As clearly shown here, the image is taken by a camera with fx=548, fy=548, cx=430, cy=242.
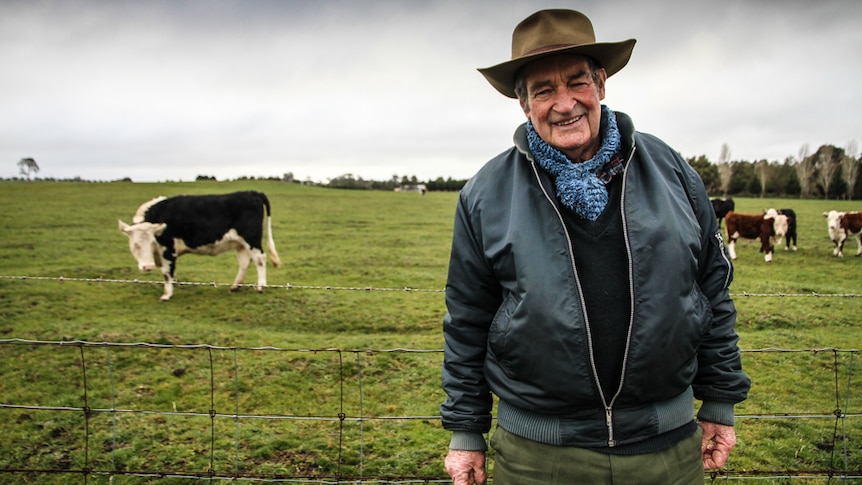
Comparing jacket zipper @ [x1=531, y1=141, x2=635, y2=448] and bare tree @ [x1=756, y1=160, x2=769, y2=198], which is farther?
bare tree @ [x1=756, y1=160, x2=769, y2=198]

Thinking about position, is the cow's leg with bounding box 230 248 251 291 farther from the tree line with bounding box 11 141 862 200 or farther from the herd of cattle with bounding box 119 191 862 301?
the tree line with bounding box 11 141 862 200

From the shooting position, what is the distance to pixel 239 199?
1146cm

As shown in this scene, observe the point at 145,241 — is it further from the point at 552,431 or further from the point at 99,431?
the point at 552,431

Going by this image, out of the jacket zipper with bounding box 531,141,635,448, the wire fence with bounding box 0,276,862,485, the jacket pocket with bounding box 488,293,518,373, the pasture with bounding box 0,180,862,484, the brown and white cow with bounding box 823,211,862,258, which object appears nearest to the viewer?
the jacket zipper with bounding box 531,141,635,448

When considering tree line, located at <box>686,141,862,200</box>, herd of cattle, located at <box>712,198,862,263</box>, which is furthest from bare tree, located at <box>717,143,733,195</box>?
herd of cattle, located at <box>712,198,862,263</box>

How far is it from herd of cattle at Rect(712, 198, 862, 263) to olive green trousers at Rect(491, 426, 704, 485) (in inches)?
549

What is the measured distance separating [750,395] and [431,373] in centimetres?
318

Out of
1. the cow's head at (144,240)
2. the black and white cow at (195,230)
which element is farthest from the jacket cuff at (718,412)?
the cow's head at (144,240)

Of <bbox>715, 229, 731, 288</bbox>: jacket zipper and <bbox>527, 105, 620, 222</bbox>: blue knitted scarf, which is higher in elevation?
<bbox>527, 105, 620, 222</bbox>: blue knitted scarf

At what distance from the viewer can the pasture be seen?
404 cm

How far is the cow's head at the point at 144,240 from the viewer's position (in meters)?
10.4

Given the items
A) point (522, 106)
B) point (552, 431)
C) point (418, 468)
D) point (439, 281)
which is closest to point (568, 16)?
point (522, 106)

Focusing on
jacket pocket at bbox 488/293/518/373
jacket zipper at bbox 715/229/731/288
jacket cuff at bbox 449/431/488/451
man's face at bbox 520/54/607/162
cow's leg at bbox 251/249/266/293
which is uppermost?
man's face at bbox 520/54/607/162

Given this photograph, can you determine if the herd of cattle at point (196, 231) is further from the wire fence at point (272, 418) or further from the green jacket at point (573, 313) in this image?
the green jacket at point (573, 313)
